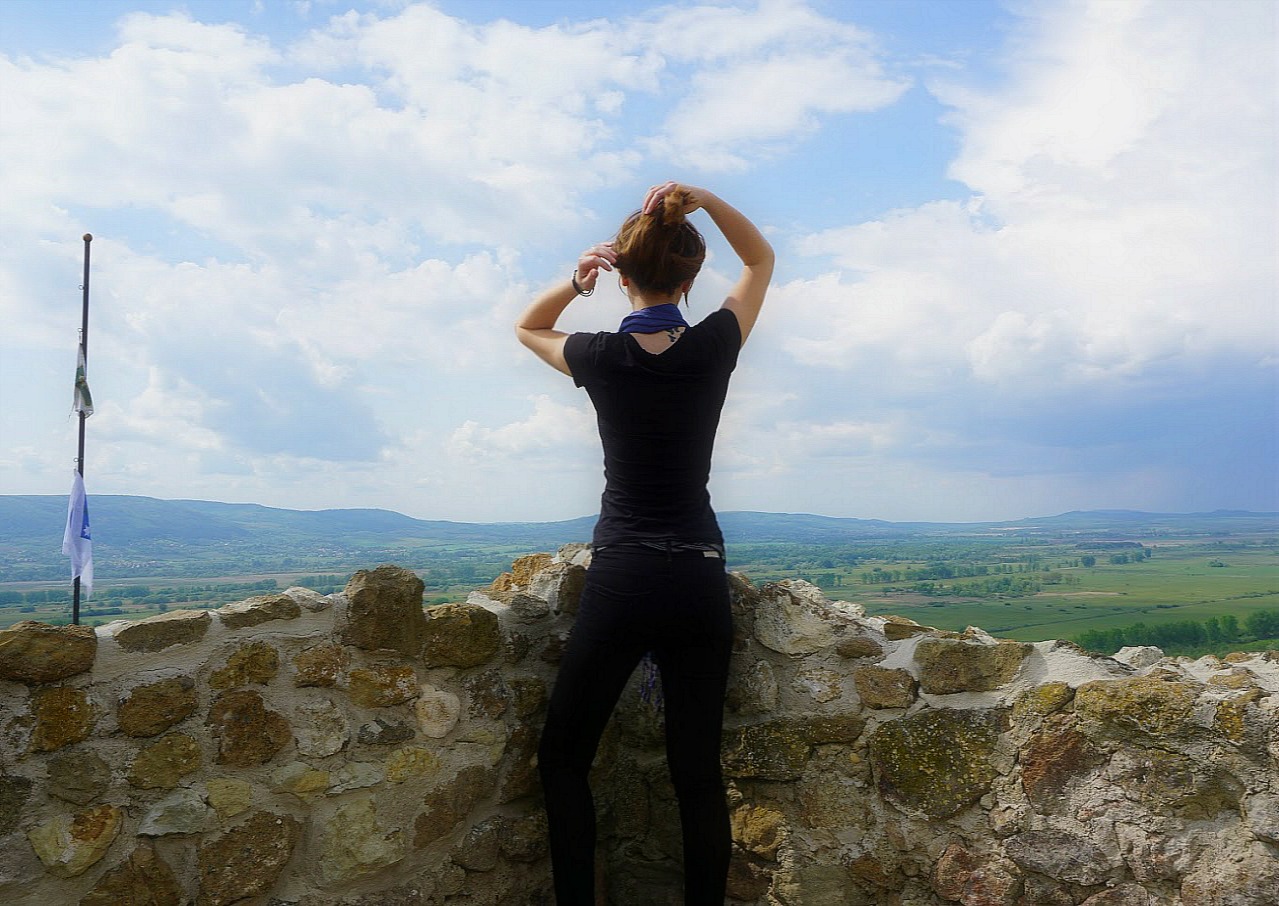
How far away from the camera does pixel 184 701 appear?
2215 mm

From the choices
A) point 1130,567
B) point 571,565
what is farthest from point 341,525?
point 571,565

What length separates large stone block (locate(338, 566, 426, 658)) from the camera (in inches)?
96.3

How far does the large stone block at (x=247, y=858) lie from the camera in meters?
2.23

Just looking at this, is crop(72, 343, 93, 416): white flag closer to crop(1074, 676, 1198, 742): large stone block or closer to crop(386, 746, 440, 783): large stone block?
crop(386, 746, 440, 783): large stone block

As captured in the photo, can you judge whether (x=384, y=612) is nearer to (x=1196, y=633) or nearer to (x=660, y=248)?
(x=660, y=248)

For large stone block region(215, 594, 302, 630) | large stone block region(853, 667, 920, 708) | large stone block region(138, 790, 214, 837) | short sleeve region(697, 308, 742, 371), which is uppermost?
short sleeve region(697, 308, 742, 371)

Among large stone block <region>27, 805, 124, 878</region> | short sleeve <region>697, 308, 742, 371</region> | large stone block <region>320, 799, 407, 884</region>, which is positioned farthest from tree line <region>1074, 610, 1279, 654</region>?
large stone block <region>27, 805, 124, 878</region>

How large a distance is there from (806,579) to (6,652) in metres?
2.14

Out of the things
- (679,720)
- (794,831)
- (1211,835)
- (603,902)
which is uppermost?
(679,720)

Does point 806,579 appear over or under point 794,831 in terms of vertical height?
over

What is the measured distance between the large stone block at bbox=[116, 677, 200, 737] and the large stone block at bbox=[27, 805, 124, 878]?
0.62ft

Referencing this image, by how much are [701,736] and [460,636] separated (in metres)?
0.75

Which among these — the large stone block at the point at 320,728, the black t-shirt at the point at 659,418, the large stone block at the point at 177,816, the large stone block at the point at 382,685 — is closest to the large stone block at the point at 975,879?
the black t-shirt at the point at 659,418

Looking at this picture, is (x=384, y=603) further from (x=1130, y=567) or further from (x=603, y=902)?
(x=1130, y=567)
